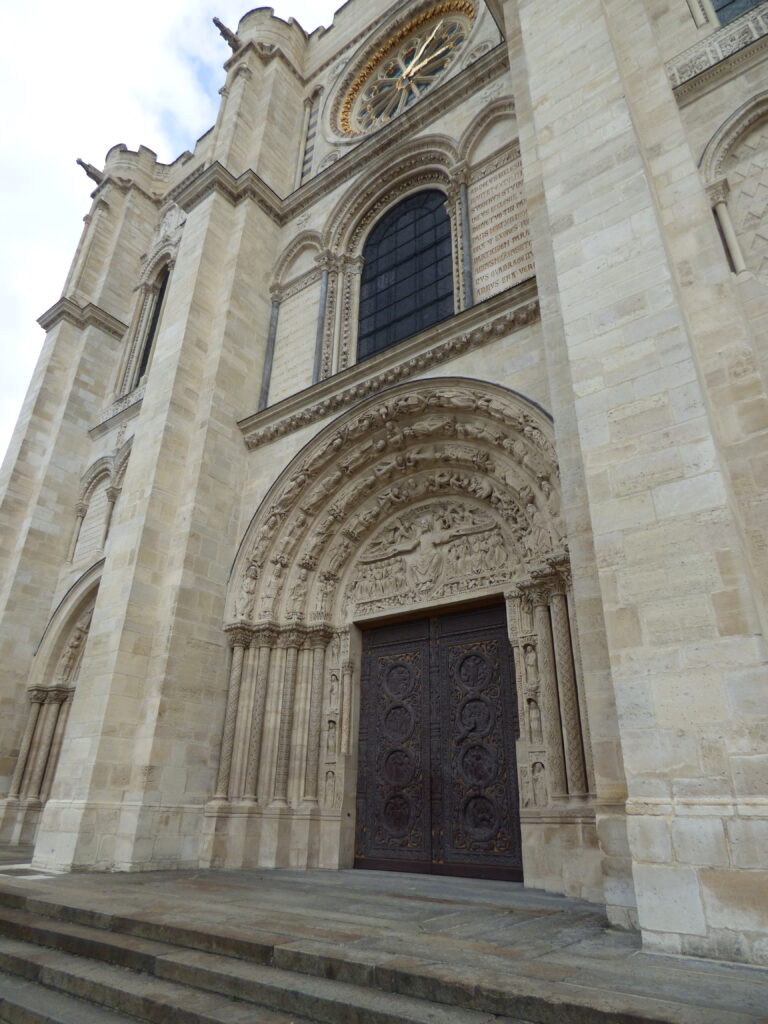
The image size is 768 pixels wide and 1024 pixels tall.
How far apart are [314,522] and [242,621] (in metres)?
1.58

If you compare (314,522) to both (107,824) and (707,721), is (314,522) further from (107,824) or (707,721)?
(707,721)

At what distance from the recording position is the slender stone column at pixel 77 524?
1148 centimetres

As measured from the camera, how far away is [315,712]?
7.40 m

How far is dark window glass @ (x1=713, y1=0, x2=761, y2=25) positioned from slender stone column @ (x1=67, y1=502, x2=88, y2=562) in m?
11.9

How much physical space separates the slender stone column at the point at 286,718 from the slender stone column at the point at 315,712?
0.22m

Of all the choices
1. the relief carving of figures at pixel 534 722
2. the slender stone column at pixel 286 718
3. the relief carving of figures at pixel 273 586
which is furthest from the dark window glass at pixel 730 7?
the slender stone column at pixel 286 718

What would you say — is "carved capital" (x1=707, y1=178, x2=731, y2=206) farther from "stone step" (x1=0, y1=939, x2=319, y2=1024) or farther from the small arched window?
the small arched window

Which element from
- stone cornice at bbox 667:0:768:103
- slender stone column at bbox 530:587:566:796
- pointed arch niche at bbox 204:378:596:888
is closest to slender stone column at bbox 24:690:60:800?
pointed arch niche at bbox 204:378:596:888

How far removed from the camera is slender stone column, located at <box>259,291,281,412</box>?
973 centimetres

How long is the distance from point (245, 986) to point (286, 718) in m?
4.71

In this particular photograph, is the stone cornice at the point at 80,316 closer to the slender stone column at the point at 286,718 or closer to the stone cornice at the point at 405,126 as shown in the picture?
the stone cornice at the point at 405,126

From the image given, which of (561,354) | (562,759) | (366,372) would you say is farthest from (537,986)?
(366,372)

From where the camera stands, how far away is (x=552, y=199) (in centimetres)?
530

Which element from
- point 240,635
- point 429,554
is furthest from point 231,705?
point 429,554
